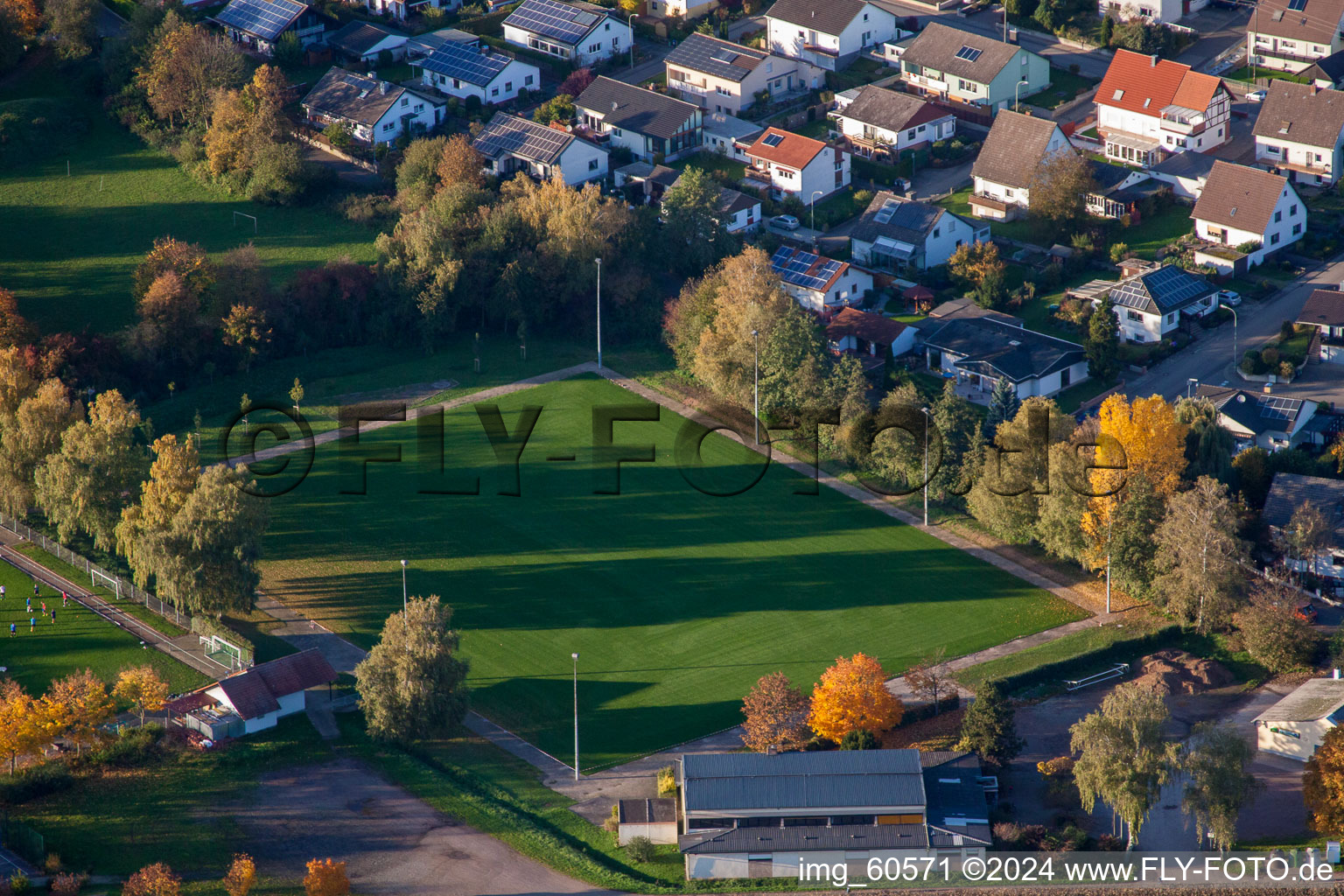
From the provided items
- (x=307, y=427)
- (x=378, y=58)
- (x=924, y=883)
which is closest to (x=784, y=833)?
(x=924, y=883)

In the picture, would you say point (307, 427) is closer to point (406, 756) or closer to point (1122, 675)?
point (406, 756)

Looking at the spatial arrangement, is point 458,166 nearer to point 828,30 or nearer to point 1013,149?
point 828,30

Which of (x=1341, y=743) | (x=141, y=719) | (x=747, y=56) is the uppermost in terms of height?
(x=747, y=56)

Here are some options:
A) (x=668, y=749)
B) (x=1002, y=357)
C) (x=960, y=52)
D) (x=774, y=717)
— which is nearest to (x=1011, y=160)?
(x=960, y=52)

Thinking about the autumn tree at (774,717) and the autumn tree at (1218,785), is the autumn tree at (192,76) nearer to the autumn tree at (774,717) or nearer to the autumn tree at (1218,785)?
the autumn tree at (774,717)

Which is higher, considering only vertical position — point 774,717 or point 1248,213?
point 1248,213

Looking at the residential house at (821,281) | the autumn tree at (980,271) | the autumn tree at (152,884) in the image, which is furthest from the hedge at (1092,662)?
the autumn tree at (152,884)
